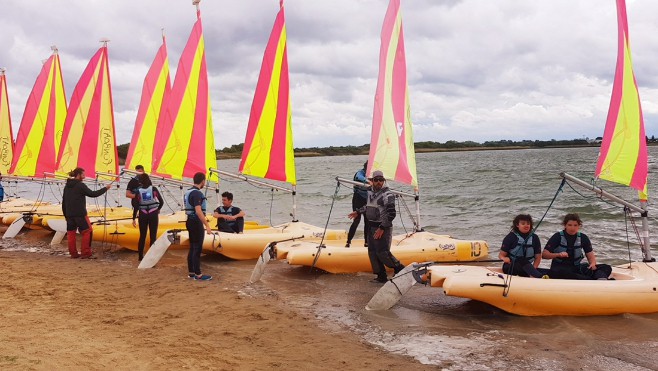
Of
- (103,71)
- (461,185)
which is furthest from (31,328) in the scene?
(461,185)

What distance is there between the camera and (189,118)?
1273 centimetres

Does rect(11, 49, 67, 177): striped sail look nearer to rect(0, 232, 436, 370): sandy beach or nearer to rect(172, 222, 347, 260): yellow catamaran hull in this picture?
rect(172, 222, 347, 260): yellow catamaran hull

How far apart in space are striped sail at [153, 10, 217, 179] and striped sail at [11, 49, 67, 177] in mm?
5651

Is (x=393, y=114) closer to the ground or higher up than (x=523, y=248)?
higher up

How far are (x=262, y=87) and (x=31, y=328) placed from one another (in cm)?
759

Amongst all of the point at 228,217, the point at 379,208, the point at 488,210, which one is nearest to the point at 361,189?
the point at 379,208

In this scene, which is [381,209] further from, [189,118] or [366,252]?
[189,118]

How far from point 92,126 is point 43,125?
16.9 ft

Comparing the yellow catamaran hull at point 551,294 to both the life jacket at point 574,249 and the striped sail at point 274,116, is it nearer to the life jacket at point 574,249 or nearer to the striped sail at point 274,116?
the life jacket at point 574,249

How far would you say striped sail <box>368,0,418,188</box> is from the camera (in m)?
9.98

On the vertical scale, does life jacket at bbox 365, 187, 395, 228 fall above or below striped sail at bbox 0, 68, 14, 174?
below

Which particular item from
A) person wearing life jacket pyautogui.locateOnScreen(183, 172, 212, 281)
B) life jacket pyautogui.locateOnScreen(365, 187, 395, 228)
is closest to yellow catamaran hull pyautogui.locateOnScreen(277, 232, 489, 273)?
life jacket pyautogui.locateOnScreen(365, 187, 395, 228)

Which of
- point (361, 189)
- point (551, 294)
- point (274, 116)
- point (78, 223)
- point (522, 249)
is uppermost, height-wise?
point (274, 116)

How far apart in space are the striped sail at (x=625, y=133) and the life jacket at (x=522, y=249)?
2071 millimetres
